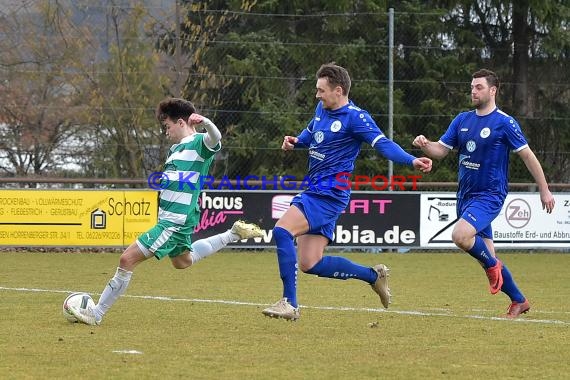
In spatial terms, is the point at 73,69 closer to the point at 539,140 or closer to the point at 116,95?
the point at 116,95

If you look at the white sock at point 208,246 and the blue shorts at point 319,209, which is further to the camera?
the white sock at point 208,246

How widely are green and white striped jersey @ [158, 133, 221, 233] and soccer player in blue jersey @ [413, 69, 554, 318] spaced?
1.76 metres

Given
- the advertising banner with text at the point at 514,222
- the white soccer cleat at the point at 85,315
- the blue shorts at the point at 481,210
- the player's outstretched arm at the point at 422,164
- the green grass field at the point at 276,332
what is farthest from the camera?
the advertising banner with text at the point at 514,222

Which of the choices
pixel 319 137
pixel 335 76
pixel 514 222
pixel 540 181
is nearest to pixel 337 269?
pixel 319 137

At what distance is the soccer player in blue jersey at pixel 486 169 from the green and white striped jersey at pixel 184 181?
1.76 metres

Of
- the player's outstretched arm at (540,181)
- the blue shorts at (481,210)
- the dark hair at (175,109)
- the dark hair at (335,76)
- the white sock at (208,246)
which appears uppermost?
the dark hair at (335,76)

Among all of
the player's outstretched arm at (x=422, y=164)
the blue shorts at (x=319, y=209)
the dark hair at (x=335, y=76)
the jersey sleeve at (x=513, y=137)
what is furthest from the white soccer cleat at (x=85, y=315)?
the jersey sleeve at (x=513, y=137)

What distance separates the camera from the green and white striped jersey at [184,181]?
8.44 meters

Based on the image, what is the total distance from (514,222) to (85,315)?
501 inches

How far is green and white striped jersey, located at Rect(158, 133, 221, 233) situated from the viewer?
8.44 meters

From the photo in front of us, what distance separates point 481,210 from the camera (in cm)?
914

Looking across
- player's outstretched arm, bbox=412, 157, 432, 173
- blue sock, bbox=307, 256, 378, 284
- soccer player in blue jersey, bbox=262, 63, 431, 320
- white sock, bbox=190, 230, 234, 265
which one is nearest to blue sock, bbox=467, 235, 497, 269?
blue sock, bbox=307, 256, 378, 284

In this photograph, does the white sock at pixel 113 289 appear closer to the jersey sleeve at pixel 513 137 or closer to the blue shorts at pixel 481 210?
the blue shorts at pixel 481 210

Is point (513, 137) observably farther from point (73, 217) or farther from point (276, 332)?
point (73, 217)
